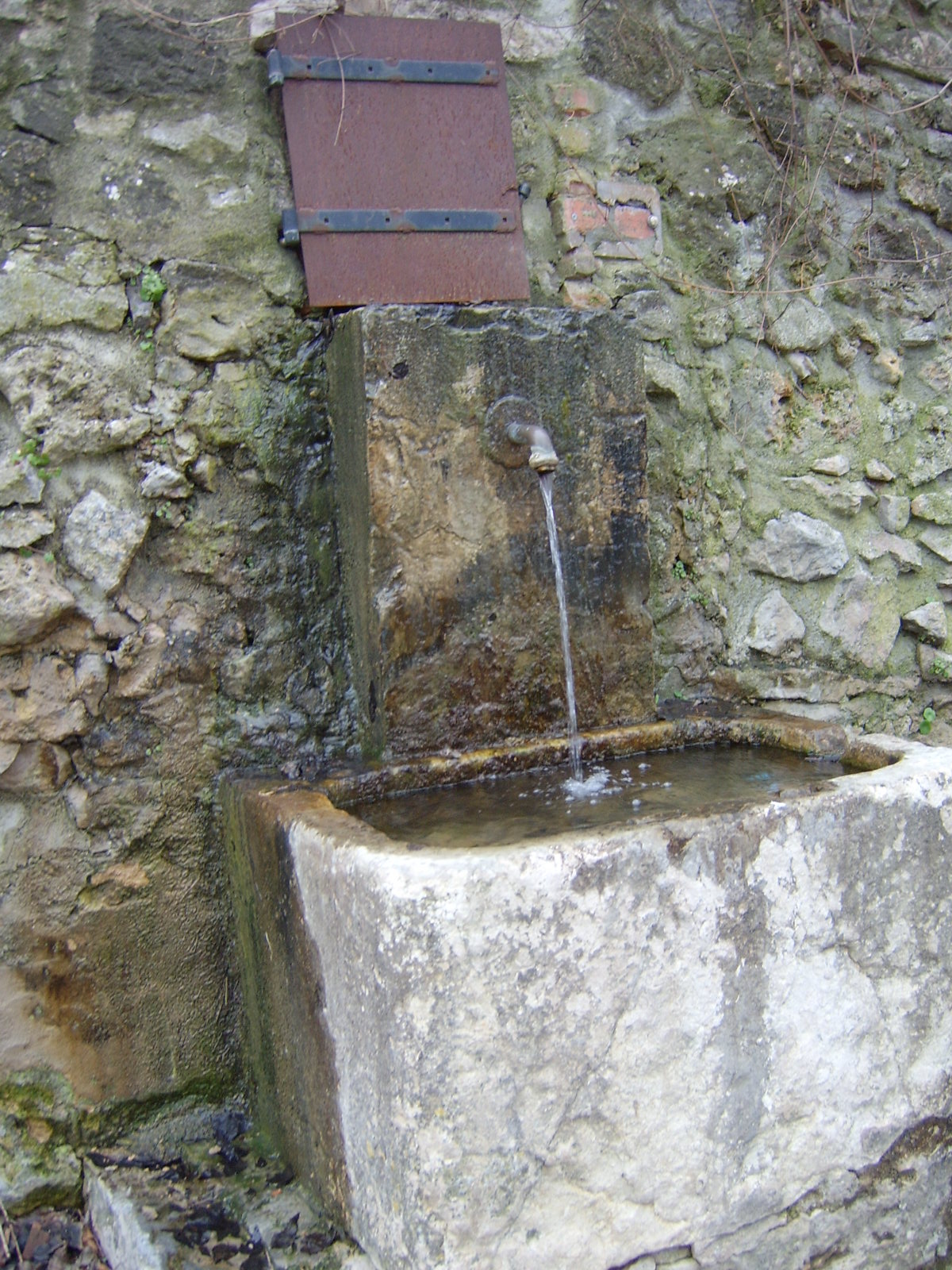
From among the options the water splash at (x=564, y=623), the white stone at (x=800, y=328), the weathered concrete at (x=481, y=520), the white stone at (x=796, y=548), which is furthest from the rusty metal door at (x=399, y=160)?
the white stone at (x=796, y=548)

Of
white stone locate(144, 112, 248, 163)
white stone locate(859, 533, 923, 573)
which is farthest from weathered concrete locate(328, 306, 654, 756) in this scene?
white stone locate(859, 533, 923, 573)

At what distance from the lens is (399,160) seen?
2.11 meters

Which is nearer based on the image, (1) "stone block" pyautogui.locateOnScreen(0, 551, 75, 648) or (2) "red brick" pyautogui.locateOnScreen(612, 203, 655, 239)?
(1) "stone block" pyautogui.locateOnScreen(0, 551, 75, 648)

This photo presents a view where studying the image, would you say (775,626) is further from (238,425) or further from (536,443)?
(238,425)

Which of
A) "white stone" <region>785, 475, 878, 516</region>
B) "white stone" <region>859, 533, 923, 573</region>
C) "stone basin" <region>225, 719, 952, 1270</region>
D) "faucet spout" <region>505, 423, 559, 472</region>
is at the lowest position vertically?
"stone basin" <region>225, 719, 952, 1270</region>

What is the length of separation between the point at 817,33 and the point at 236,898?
2.34 meters

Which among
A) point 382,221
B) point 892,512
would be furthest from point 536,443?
point 892,512

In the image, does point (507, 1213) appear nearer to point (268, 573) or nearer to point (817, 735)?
point (817, 735)

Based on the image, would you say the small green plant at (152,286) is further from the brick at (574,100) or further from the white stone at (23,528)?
the brick at (574,100)

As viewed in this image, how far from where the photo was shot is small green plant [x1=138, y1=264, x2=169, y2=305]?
2.00 m

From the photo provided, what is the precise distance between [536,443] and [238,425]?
0.58m

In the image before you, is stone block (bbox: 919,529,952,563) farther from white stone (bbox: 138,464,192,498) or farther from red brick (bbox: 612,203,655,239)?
white stone (bbox: 138,464,192,498)

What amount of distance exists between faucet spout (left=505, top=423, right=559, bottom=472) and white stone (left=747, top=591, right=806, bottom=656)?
2.58 feet

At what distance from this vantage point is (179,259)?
2025mm
